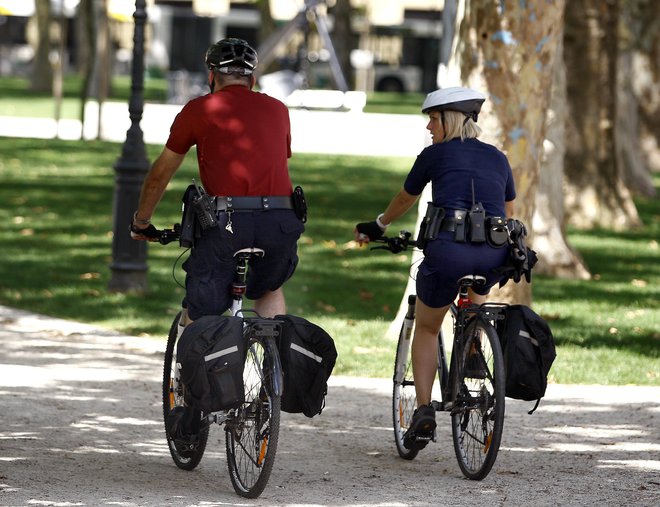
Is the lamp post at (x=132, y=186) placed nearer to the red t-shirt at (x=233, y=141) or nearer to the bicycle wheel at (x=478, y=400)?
the red t-shirt at (x=233, y=141)

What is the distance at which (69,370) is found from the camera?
900 centimetres

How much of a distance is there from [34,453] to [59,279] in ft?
19.3

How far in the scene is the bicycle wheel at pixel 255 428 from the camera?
Answer: 591cm

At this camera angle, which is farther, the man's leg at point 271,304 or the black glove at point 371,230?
the black glove at point 371,230

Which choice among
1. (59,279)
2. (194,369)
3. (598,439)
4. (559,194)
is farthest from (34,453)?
(559,194)

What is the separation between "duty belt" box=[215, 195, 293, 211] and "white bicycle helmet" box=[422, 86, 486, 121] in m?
0.77

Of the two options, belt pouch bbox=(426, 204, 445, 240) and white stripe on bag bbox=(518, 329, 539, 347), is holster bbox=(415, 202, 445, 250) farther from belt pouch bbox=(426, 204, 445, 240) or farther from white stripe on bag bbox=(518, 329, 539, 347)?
white stripe on bag bbox=(518, 329, 539, 347)

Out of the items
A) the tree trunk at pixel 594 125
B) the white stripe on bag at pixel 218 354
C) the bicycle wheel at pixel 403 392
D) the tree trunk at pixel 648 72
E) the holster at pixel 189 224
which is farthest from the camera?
the tree trunk at pixel 648 72

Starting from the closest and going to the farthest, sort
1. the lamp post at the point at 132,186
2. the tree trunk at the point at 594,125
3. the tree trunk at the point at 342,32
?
the lamp post at the point at 132,186 < the tree trunk at the point at 594,125 < the tree trunk at the point at 342,32

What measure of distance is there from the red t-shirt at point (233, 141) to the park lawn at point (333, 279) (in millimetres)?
3293

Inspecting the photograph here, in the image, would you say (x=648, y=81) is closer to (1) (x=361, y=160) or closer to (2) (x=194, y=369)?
(1) (x=361, y=160)

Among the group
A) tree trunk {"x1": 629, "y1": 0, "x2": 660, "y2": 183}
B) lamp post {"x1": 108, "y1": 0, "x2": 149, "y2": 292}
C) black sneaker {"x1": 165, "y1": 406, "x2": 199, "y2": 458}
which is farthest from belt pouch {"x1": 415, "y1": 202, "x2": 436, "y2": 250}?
tree trunk {"x1": 629, "y1": 0, "x2": 660, "y2": 183}

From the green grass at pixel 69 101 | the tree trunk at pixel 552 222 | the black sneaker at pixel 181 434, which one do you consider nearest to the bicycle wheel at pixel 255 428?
the black sneaker at pixel 181 434

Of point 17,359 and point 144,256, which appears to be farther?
point 144,256
